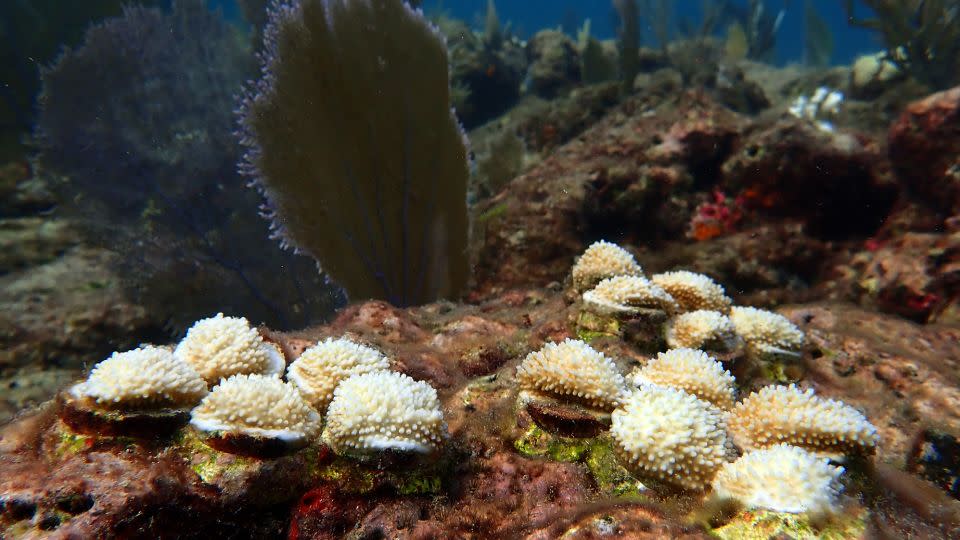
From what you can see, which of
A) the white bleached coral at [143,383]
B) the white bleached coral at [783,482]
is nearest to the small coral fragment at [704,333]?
the white bleached coral at [783,482]

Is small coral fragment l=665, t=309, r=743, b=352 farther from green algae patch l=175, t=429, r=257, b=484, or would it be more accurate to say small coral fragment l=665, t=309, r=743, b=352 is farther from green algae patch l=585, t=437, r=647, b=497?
green algae patch l=175, t=429, r=257, b=484

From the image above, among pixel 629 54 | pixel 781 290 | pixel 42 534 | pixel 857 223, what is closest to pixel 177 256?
pixel 42 534

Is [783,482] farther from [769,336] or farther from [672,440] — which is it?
[769,336]

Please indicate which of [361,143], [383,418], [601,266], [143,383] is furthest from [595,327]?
[361,143]

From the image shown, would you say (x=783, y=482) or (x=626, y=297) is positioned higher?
(x=626, y=297)

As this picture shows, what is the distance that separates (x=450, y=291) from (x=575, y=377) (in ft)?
9.97

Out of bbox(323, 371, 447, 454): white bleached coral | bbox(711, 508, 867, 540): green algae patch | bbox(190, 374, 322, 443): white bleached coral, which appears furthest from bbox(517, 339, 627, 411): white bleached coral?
bbox(190, 374, 322, 443): white bleached coral

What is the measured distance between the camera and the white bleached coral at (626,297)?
2486mm

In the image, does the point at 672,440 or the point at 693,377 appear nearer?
the point at 672,440

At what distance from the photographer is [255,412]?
5.30 ft

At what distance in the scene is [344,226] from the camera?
14.2 feet

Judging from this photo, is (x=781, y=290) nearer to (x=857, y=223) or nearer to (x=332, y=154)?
(x=857, y=223)

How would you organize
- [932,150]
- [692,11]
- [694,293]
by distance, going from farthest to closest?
[692,11] < [932,150] < [694,293]

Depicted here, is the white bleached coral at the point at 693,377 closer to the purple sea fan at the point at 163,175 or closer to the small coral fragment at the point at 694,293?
the small coral fragment at the point at 694,293
